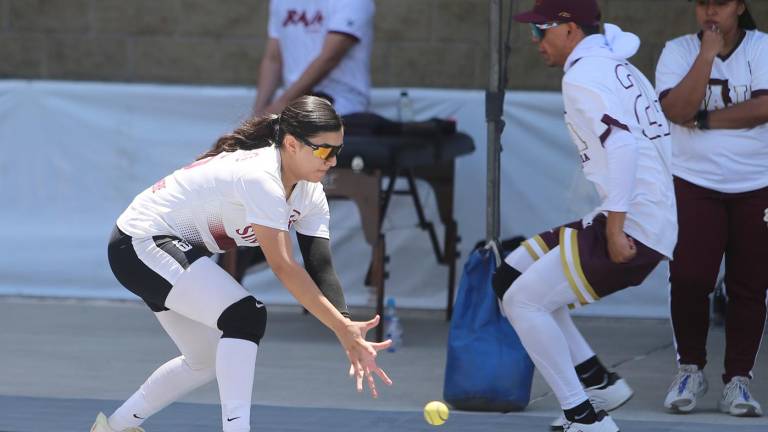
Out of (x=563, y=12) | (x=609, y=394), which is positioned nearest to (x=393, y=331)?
(x=609, y=394)

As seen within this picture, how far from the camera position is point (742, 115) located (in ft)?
18.7

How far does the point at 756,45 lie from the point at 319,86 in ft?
8.79

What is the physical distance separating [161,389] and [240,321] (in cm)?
46

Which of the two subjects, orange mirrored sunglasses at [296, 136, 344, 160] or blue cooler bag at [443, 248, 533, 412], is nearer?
orange mirrored sunglasses at [296, 136, 344, 160]

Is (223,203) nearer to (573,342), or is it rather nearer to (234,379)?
(234,379)

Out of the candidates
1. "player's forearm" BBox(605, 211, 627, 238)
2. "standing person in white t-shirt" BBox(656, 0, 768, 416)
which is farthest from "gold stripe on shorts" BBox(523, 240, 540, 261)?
"standing person in white t-shirt" BBox(656, 0, 768, 416)

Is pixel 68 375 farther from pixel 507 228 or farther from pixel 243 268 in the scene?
pixel 507 228

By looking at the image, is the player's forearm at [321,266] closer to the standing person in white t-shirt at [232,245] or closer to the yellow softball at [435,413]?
the standing person in white t-shirt at [232,245]

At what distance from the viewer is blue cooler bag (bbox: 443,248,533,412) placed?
5.70 metres

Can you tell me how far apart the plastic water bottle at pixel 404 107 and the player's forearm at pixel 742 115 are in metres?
2.70

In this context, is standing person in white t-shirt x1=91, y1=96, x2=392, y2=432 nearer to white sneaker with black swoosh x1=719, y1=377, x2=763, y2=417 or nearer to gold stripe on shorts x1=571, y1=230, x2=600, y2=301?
gold stripe on shorts x1=571, y1=230, x2=600, y2=301

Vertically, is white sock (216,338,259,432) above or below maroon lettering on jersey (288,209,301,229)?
below

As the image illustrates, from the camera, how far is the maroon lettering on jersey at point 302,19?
7.76 m

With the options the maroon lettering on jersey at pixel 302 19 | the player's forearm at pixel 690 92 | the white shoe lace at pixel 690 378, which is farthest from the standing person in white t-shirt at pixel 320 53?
the white shoe lace at pixel 690 378
